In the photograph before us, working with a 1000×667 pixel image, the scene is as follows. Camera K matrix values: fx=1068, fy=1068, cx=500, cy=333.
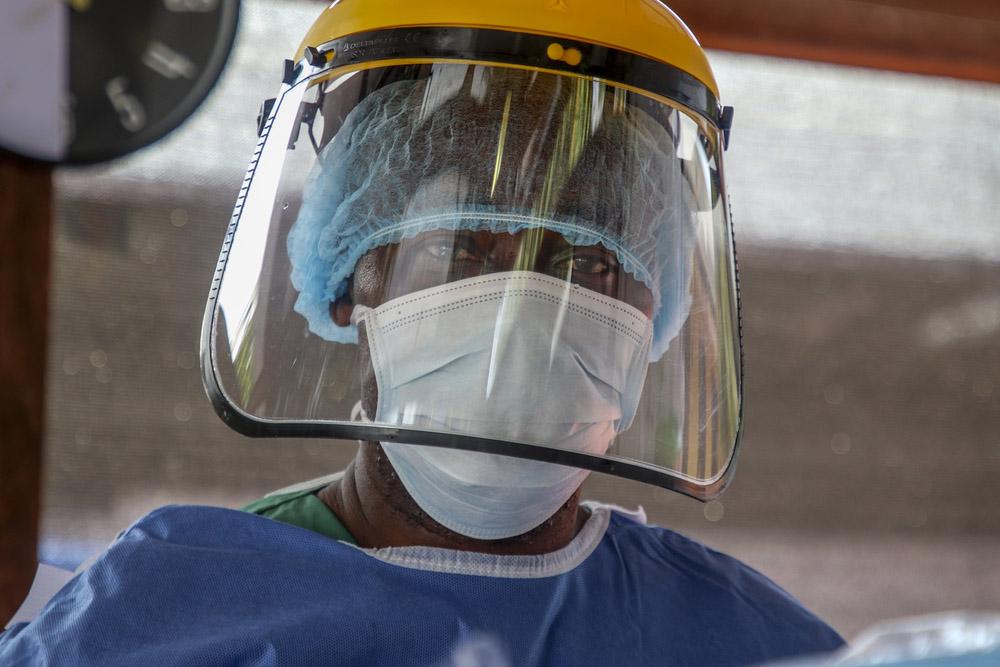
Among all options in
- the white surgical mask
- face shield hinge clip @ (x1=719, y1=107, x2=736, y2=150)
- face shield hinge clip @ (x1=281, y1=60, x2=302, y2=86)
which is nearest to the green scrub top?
the white surgical mask

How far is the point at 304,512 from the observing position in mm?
1055

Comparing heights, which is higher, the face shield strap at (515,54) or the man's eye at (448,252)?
the face shield strap at (515,54)

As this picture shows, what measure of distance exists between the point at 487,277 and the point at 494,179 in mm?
85

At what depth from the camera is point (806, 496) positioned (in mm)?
2693

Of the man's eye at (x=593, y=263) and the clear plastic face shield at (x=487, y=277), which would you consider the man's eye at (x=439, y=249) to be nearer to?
the clear plastic face shield at (x=487, y=277)

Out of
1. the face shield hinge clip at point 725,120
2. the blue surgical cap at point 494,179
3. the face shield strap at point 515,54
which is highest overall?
the face shield strap at point 515,54

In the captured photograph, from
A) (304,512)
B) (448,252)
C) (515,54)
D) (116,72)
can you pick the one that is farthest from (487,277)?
(116,72)

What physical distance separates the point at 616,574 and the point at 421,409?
304 millimetres

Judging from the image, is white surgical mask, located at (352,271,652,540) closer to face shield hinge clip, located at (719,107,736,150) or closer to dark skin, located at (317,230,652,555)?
dark skin, located at (317,230,652,555)

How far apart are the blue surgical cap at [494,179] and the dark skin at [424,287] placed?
12mm

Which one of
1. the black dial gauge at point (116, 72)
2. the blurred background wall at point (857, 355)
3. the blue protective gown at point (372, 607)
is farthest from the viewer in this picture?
the blurred background wall at point (857, 355)

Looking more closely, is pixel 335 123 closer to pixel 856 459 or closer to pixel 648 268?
pixel 648 268

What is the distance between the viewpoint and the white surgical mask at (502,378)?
88 centimetres

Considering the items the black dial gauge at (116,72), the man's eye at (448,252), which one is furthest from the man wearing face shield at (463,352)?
the black dial gauge at (116,72)
